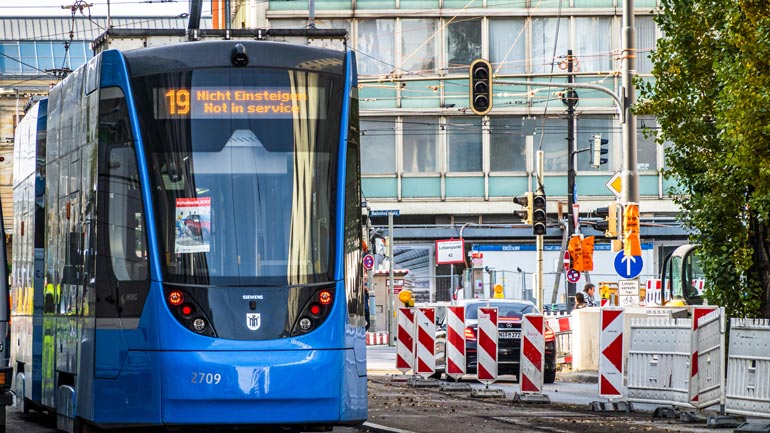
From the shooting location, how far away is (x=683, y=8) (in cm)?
2183

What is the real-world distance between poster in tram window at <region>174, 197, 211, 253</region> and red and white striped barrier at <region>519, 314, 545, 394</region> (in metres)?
10.4

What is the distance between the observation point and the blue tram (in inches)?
442

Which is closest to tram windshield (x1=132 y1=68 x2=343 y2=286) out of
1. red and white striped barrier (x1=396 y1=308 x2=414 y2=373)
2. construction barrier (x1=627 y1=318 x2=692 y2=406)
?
construction barrier (x1=627 y1=318 x2=692 y2=406)

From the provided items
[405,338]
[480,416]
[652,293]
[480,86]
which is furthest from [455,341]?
[652,293]

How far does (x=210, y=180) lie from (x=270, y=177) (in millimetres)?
457

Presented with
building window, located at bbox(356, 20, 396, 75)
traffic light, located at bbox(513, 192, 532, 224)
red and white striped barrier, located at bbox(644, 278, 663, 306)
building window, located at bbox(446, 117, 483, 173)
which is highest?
building window, located at bbox(356, 20, 396, 75)

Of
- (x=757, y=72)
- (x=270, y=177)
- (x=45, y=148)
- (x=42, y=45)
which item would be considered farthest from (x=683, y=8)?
(x=42, y=45)

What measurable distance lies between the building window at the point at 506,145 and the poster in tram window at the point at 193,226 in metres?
45.9

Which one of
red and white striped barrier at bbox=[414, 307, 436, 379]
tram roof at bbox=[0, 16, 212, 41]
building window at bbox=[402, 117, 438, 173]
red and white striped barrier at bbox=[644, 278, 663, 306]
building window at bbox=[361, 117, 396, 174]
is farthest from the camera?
tram roof at bbox=[0, 16, 212, 41]

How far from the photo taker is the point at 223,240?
11.4 m

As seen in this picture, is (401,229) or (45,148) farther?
(401,229)

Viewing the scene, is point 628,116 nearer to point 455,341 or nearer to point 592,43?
point 455,341

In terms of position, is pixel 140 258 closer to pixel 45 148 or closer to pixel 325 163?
pixel 325 163

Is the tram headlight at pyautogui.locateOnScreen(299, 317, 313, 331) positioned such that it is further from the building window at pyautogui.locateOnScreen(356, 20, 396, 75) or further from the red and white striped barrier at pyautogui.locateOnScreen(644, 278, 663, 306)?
the building window at pyautogui.locateOnScreen(356, 20, 396, 75)
